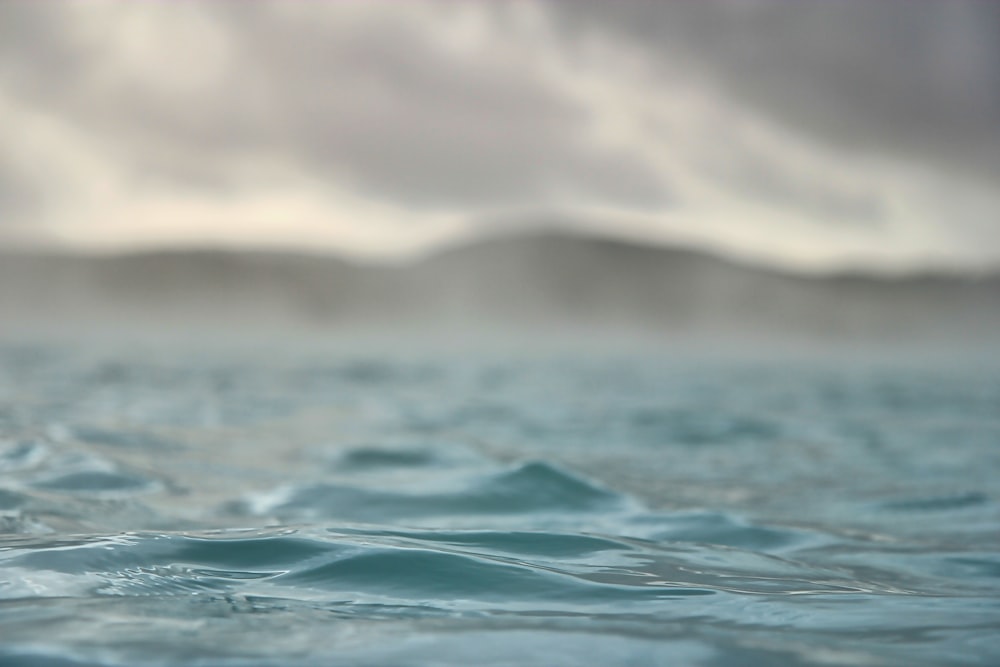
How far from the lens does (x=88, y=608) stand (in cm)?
223

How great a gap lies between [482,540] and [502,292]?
4923 inches

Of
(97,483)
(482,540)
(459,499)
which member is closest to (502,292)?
(459,499)

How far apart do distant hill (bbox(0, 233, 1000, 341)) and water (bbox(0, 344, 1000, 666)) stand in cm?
9674

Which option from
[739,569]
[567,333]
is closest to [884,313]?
[567,333]

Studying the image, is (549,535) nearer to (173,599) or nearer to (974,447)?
(173,599)

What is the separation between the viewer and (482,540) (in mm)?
3463

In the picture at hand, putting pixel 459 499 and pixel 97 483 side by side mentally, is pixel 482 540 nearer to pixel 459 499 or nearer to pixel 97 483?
pixel 459 499

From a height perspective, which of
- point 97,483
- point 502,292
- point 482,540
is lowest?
point 482,540

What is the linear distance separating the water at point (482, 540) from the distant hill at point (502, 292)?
317 ft

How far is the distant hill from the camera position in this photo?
364ft

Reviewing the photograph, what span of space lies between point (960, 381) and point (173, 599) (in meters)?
23.5

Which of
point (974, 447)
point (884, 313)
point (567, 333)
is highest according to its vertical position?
point (884, 313)

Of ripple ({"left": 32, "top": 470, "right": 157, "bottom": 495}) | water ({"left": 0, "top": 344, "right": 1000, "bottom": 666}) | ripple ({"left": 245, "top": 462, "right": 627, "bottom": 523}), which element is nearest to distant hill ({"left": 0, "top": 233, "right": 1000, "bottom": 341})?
water ({"left": 0, "top": 344, "right": 1000, "bottom": 666})

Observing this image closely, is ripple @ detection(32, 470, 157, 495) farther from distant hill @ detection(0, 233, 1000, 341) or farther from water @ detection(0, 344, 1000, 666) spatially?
distant hill @ detection(0, 233, 1000, 341)
